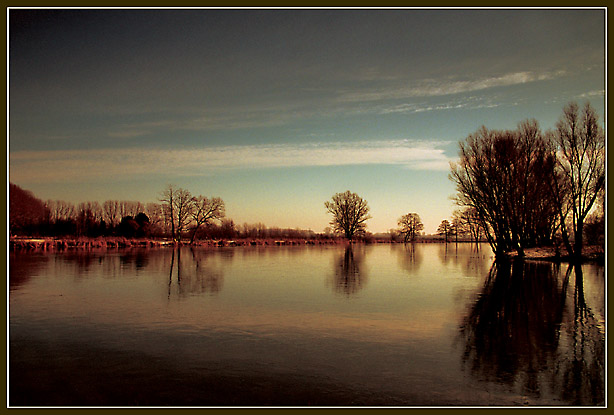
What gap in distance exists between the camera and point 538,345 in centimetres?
790

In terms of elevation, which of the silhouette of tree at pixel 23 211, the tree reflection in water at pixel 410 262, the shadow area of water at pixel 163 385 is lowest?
the tree reflection in water at pixel 410 262

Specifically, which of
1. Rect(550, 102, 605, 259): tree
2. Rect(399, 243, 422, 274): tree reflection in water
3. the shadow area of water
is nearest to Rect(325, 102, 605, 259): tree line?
Rect(550, 102, 605, 259): tree

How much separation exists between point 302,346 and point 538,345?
438 centimetres

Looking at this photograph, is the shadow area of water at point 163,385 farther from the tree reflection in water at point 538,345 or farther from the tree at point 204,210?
the tree at point 204,210

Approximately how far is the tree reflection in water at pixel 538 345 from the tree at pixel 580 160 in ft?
55.2

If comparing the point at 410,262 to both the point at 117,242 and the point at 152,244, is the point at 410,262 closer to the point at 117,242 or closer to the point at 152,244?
the point at 117,242

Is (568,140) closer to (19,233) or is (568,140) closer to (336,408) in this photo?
(336,408)

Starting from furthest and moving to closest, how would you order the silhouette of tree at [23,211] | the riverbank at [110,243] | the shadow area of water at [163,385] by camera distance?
the silhouette of tree at [23,211] → the riverbank at [110,243] → the shadow area of water at [163,385]

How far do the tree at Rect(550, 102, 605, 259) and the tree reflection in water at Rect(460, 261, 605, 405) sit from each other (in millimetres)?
16820

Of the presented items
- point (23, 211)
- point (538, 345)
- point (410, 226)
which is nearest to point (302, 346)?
point (538, 345)

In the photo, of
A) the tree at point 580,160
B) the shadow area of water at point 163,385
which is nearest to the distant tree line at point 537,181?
the tree at point 580,160

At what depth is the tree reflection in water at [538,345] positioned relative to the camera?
5.94m

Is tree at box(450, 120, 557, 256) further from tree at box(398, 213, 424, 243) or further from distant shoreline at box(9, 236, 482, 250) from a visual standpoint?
tree at box(398, 213, 424, 243)

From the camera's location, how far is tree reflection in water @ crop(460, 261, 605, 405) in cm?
594
